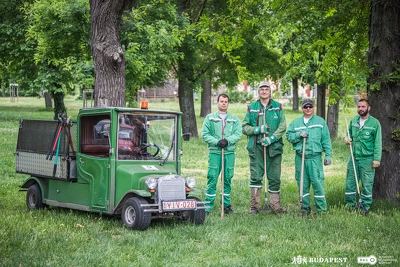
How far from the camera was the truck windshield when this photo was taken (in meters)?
9.41

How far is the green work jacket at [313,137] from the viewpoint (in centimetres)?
1002

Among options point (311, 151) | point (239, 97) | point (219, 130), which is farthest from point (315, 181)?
point (239, 97)

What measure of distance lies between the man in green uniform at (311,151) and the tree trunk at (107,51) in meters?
3.64

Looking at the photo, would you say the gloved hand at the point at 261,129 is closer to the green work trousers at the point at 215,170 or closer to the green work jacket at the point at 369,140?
the green work trousers at the point at 215,170

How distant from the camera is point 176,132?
9969mm

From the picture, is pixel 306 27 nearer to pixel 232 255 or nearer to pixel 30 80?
pixel 232 255

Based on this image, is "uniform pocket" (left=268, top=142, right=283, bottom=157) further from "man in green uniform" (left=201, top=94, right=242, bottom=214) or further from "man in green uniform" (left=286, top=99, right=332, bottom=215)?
"man in green uniform" (left=201, top=94, right=242, bottom=214)

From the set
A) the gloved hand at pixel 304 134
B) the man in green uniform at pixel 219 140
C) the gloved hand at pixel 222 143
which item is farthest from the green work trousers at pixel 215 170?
the gloved hand at pixel 304 134

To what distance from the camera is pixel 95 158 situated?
957 centimetres

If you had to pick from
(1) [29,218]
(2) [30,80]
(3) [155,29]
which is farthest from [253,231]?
(2) [30,80]

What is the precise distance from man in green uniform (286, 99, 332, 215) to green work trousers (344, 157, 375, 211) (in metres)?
0.65

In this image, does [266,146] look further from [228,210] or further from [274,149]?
[228,210]

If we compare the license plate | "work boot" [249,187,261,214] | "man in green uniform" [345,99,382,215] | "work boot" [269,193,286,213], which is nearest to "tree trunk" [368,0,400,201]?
"man in green uniform" [345,99,382,215]

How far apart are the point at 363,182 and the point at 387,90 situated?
189cm
